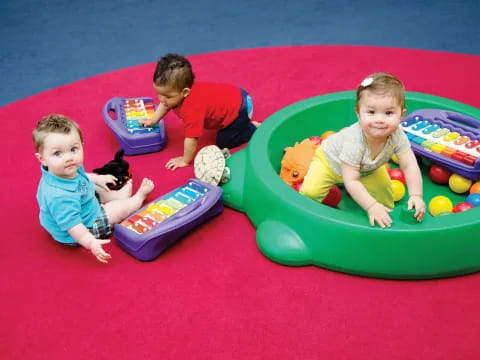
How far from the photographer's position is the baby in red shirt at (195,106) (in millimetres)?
1914

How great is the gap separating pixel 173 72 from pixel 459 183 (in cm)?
105

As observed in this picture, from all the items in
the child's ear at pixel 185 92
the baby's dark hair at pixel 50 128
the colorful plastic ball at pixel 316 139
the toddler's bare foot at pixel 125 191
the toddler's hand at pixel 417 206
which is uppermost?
the baby's dark hair at pixel 50 128

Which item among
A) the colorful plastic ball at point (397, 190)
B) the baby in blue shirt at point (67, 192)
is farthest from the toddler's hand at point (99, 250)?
the colorful plastic ball at point (397, 190)

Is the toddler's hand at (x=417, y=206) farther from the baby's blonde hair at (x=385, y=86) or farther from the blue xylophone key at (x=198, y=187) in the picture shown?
the blue xylophone key at (x=198, y=187)

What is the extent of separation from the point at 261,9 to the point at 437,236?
287 centimetres

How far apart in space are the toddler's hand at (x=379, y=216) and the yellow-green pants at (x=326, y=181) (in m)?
0.20

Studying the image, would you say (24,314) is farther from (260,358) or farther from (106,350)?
(260,358)

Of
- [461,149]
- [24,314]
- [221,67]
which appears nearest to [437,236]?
[461,149]

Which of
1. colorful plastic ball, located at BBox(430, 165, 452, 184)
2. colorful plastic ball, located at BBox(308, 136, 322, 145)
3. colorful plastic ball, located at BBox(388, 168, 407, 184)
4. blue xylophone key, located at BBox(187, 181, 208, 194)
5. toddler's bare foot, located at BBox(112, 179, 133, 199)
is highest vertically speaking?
colorful plastic ball, located at BBox(308, 136, 322, 145)

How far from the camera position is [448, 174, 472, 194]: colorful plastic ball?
1.80m

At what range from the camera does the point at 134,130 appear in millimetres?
2104

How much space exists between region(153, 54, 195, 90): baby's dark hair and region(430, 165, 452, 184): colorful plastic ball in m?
0.93

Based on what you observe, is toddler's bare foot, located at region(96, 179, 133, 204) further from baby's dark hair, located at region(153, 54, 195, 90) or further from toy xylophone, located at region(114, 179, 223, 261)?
baby's dark hair, located at region(153, 54, 195, 90)

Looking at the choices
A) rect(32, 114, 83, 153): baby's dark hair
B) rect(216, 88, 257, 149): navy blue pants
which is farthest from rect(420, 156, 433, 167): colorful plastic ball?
rect(32, 114, 83, 153): baby's dark hair
